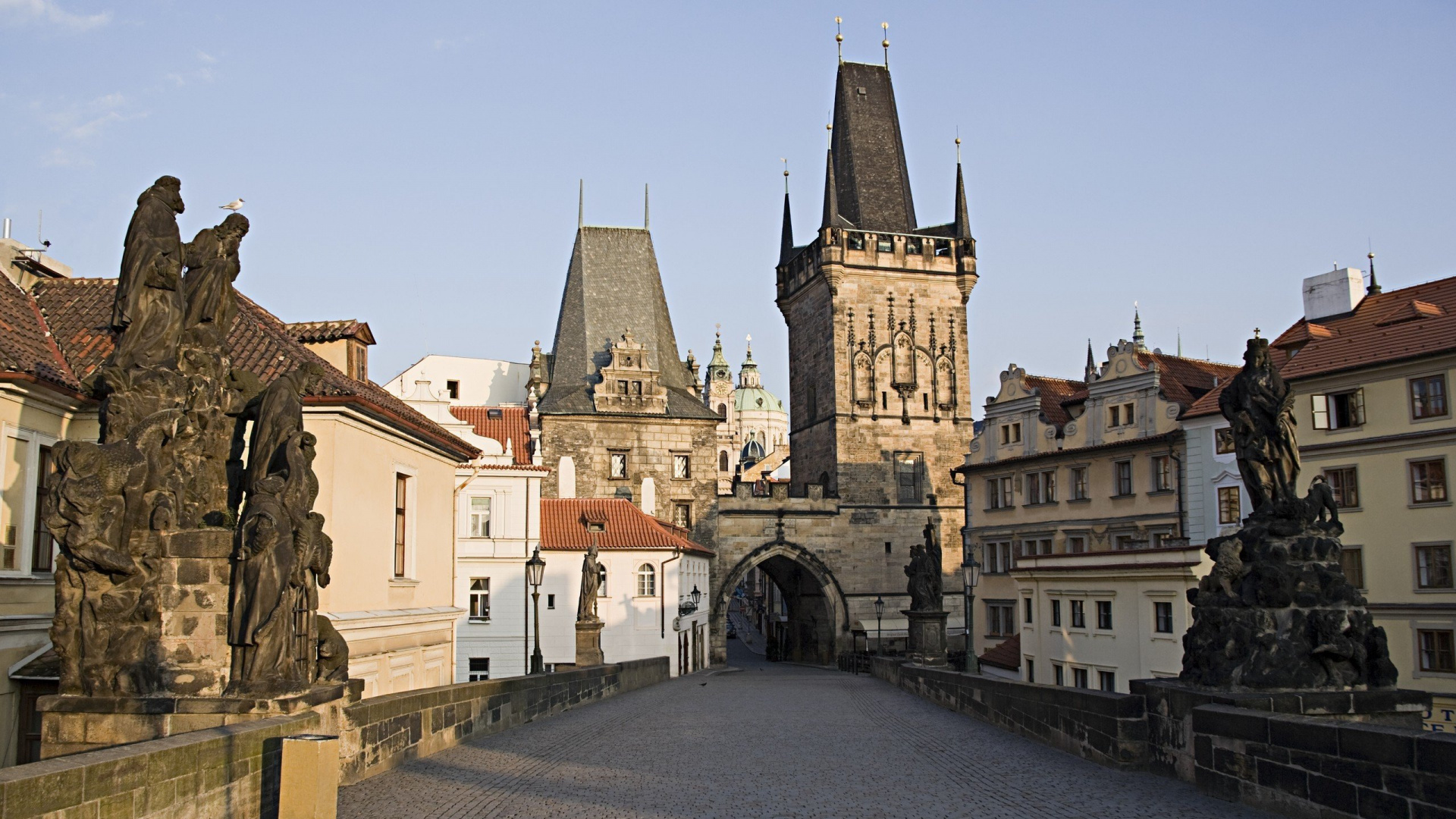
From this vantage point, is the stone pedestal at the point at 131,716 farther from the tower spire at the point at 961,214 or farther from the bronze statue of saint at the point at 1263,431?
the tower spire at the point at 961,214

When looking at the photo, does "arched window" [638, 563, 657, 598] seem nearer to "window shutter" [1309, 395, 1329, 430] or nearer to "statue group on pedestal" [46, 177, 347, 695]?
"window shutter" [1309, 395, 1329, 430]

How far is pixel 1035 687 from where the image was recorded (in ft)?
43.5

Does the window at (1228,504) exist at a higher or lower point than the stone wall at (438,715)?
higher

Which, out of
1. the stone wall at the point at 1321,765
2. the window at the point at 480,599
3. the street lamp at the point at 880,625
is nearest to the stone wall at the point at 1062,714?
the stone wall at the point at 1321,765

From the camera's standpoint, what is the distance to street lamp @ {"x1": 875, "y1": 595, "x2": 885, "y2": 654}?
4850cm

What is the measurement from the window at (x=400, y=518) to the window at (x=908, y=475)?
3710 centimetres

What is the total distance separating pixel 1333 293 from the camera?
105 ft

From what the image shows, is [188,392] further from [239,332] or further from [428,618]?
[428,618]

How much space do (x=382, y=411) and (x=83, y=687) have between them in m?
8.70

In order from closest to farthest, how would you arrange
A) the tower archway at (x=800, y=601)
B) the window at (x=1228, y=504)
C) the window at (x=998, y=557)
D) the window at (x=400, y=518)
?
the window at (x=400, y=518), the window at (x=1228, y=504), the window at (x=998, y=557), the tower archway at (x=800, y=601)

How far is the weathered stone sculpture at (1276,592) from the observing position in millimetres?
8719

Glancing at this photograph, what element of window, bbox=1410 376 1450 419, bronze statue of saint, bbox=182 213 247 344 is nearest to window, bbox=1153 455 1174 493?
window, bbox=1410 376 1450 419

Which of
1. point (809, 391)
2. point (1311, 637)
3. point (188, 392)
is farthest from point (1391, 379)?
point (809, 391)

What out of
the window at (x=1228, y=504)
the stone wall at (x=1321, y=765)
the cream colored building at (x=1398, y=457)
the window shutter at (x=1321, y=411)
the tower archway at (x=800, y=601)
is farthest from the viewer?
the tower archway at (x=800, y=601)
